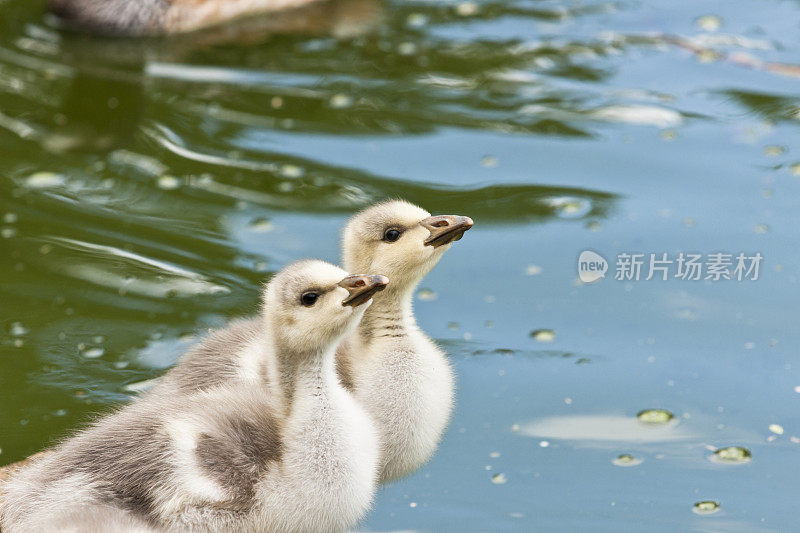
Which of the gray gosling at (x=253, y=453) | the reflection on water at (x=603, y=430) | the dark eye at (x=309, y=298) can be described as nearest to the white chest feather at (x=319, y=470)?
the gray gosling at (x=253, y=453)

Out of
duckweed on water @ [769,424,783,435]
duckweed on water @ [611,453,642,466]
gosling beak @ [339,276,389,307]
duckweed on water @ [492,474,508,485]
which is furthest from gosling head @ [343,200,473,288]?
duckweed on water @ [769,424,783,435]


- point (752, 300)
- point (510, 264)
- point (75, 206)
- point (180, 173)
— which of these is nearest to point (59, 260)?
point (75, 206)

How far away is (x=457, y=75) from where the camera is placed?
4395 mm

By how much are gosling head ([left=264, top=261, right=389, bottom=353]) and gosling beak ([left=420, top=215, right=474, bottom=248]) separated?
0.24 meters

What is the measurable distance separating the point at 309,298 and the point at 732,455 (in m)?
1.04

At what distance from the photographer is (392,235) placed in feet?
7.97

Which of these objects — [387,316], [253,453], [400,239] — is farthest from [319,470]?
[400,239]

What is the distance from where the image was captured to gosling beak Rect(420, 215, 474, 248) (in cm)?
236

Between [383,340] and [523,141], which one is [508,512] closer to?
[383,340]

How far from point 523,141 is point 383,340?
5.49ft

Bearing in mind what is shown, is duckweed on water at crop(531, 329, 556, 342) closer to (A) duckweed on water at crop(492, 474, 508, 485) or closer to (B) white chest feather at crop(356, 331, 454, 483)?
(A) duckweed on water at crop(492, 474, 508, 485)

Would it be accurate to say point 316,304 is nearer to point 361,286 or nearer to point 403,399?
point 361,286

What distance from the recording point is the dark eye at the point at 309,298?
216 centimetres

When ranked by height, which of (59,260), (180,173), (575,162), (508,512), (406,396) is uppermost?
(575,162)
